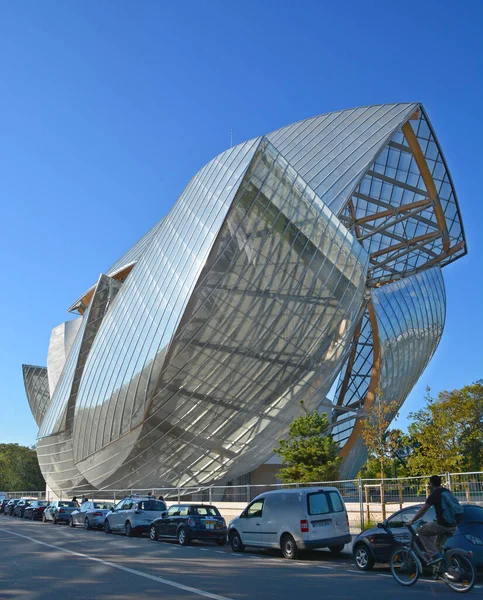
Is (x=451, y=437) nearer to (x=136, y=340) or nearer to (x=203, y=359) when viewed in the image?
(x=203, y=359)

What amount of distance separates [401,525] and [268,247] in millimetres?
21903

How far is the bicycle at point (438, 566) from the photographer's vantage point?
10.7 meters

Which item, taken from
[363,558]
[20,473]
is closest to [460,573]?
[363,558]

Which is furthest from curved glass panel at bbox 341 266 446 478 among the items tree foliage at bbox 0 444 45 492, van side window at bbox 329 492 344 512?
tree foliage at bbox 0 444 45 492

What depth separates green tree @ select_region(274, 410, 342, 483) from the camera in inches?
1162

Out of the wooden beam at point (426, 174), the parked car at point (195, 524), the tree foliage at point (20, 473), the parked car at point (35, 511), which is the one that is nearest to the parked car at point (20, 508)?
the parked car at point (35, 511)

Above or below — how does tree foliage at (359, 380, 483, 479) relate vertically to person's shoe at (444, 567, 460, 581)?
above

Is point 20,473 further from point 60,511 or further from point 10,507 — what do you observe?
point 60,511

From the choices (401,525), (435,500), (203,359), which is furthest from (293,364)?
(435,500)

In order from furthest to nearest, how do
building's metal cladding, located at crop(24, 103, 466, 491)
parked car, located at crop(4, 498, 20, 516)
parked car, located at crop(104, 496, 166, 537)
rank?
parked car, located at crop(4, 498, 20, 516)
building's metal cladding, located at crop(24, 103, 466, 491)
parked car, located at crop(104, 496, 166, 537)

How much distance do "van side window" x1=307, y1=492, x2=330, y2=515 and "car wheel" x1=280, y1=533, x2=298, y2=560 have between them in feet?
3.37

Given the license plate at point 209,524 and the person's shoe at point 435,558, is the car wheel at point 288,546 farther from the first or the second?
the person's shoe at point 435,558

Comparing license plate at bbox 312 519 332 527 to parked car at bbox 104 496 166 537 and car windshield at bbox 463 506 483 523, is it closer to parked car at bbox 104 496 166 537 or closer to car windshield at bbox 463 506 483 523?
car windshield at bbox 463 506 483 523

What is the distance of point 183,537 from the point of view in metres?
21.8
